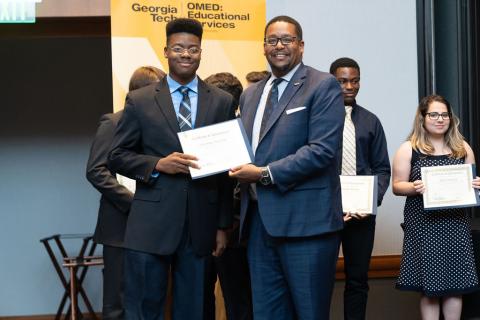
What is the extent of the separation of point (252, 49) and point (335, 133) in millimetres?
1855

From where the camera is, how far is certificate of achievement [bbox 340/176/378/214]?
12.3 ft

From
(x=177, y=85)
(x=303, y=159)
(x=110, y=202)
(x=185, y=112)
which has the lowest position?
(x=110, y=202)

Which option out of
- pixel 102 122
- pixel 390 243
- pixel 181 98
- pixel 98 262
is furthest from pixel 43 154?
pixel 181 98

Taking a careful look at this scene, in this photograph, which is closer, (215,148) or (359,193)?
(215,148)

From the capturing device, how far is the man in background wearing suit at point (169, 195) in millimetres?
2936

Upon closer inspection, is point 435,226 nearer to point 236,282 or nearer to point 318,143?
point 236,282

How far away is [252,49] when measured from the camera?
185 inches

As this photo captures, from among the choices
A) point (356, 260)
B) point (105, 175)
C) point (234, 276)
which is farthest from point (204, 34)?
point (356, 260)

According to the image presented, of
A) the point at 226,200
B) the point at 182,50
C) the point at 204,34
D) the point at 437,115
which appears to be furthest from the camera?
the point at 204,34

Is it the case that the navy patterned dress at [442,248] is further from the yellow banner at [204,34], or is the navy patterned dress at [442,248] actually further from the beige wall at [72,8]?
the beige wall at [72,8]

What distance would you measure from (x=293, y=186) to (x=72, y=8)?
95.6 inches

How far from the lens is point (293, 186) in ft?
9.66

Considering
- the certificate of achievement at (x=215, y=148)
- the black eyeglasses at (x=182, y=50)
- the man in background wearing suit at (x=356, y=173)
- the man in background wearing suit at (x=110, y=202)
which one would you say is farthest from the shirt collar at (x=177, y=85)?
the man in background wearing suit at (x=356, y=173)

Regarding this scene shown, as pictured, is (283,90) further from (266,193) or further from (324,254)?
(324,254)
